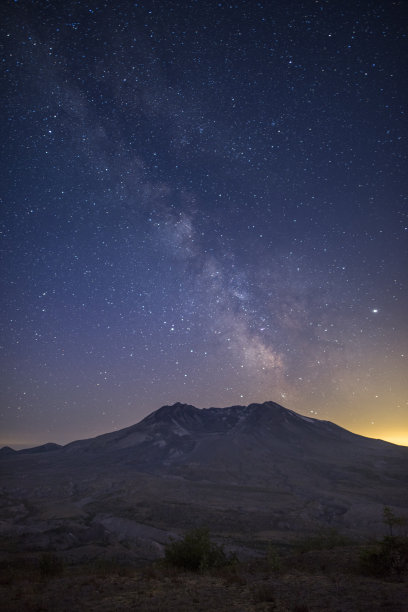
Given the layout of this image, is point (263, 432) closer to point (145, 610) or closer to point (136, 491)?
point (136, 491)

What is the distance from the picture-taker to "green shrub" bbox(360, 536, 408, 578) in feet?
43.1

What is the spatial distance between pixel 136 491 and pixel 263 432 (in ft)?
370

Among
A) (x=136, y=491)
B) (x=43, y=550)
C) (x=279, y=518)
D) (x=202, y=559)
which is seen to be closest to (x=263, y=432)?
(x=136, y=491)

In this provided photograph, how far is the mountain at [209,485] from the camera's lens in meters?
51.9

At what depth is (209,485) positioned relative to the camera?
90625mm

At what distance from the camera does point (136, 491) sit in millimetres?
79625

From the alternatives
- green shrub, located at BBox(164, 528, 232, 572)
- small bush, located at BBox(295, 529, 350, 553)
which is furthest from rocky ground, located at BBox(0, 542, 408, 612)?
small bush, located at BBox(295, 529, 350, 553)

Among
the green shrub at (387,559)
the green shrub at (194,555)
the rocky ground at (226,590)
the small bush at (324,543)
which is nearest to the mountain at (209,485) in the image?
the small bush at (324,543)

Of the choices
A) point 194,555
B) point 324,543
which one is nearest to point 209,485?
point 324,543

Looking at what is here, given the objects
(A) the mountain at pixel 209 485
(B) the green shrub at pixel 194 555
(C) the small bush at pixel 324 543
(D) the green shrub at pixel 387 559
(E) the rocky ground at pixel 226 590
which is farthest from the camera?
(A) the mountain at pixel 209 485

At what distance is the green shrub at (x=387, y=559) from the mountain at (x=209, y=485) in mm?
28550

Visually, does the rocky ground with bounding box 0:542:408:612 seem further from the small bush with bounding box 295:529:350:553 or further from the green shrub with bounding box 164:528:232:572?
the small bush with bounding box 295:529:350:553

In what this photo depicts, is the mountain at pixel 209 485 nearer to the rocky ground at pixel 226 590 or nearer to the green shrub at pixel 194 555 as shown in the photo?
the green shrub at pixel 194 555

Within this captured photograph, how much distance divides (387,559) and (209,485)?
86728 millimetres
